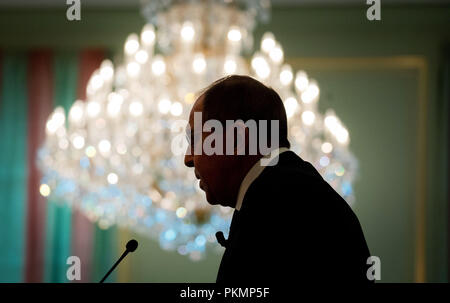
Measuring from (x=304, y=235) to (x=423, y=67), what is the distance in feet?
15.6

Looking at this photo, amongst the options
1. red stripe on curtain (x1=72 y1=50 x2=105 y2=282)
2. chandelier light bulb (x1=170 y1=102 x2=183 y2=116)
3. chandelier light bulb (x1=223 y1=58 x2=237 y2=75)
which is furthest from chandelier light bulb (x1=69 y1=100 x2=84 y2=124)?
red stripe on curtain (x1=72 y1=50 x2=105 y2=282)

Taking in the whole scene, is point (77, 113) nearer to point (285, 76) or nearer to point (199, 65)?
point (199, 65)

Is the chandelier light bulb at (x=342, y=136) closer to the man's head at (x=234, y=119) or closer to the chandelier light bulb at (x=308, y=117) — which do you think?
the chandelier light bulb at (x=308, y=117)

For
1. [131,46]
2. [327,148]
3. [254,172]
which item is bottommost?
[254,172]

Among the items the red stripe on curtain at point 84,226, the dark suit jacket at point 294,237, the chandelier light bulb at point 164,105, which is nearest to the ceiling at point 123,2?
the red stripe on curtain at point 84,226

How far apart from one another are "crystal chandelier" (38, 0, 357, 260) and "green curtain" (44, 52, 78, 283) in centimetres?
189

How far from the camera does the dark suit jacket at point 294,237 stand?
1.19 m

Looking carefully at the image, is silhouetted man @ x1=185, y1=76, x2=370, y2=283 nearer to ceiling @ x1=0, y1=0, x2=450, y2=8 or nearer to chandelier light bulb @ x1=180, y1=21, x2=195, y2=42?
chandelier light bulb @ x1=180, y1=21, x2=195, y2=42

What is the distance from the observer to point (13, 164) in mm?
5816

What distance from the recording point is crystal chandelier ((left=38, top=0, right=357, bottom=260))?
12.0 feet

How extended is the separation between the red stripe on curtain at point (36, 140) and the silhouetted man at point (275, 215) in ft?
15.4

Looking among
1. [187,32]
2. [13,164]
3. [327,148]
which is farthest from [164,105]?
[13,164]

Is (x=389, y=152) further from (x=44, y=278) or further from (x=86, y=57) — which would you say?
(x=44, y=278)

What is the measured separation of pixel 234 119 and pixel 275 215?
252 mm
